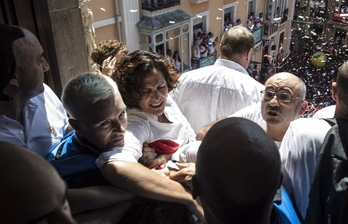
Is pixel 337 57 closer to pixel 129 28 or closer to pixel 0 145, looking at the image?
pixel 129 28

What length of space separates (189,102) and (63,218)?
2.33 meters

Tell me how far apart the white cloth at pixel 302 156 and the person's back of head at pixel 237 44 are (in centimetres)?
160

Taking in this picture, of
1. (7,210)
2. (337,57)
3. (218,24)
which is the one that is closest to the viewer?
(7,210)

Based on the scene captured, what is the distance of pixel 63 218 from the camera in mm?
771

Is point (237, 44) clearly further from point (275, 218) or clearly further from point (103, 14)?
point (103, 14)

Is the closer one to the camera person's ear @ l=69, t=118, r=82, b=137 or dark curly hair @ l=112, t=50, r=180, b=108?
person's ear @ l=69, t=118, r=82, b=137

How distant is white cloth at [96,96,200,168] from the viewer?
1.49 m

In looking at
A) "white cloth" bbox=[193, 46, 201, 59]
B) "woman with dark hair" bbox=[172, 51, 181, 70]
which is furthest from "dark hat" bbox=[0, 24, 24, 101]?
"white cloth" bbox=[193, 46, 201, 59]

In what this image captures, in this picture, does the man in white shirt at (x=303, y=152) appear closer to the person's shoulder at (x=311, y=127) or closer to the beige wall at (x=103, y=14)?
the person's shoulder at (x=311, y=127)

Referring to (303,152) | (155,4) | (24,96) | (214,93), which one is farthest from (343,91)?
(155,4)

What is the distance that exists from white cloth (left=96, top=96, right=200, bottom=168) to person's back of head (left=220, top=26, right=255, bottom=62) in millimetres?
1214

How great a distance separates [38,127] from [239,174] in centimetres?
124

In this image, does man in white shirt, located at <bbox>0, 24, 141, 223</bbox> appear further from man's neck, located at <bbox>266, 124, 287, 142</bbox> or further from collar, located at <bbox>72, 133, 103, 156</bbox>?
man's neck, located at <bbox>266, 124, 287, 142</bbox>

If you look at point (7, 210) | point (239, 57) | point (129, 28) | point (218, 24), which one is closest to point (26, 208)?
point (7, 210)
